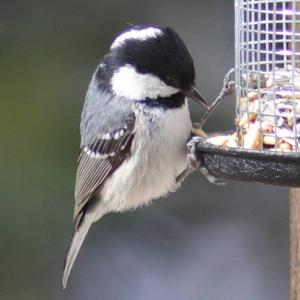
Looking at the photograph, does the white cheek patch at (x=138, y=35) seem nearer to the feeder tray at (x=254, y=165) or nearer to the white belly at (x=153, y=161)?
the white belly at (x=153, y=161)

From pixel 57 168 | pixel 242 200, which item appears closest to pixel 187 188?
Answer: pixel 242 200

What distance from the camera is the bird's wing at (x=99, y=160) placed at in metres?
2.86

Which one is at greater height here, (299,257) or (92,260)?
(299,257)

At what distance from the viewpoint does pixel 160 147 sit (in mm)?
2799

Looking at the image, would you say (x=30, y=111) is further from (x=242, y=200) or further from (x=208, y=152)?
(x=208, y=152)

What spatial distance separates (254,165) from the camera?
7.64 feet

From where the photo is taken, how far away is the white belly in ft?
9.09

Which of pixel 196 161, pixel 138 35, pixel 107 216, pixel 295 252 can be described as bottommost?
pixel 107 216

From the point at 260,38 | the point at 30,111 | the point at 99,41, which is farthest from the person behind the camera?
the point at 99,41

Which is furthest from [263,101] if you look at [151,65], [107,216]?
[107,216]

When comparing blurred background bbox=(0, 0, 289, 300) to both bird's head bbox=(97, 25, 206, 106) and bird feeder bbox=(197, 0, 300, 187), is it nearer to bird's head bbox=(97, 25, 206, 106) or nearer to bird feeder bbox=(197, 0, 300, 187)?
bird's head bbox=(97, 25, 206, 106)

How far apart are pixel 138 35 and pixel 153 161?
1.13 feet

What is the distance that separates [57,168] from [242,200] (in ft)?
2.85

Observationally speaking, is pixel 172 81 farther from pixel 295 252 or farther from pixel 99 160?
pixel 295 252
